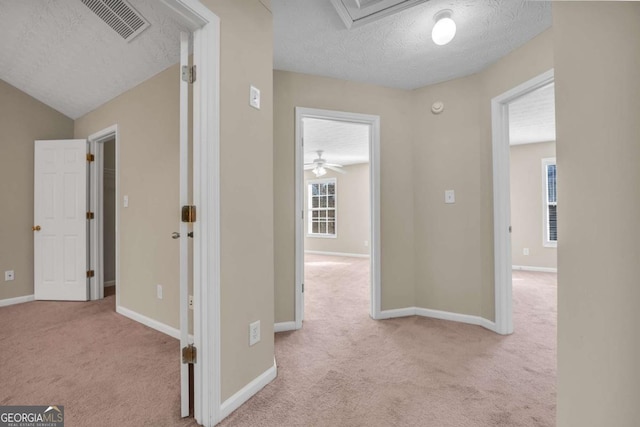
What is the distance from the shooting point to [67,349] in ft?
7.11

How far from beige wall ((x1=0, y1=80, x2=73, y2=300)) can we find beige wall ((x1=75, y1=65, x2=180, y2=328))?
1.26 m

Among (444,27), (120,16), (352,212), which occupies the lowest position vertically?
(352,212)

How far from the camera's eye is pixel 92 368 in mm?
1895

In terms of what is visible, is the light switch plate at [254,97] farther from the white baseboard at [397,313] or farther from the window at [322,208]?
the window at [322,208]

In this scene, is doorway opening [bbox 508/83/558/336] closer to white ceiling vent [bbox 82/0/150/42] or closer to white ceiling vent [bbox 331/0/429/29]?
white ceiling vent [bbox 331/0/429/29]

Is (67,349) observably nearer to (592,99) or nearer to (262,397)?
(262,397)

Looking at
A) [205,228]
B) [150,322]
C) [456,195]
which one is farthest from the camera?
[456,195]

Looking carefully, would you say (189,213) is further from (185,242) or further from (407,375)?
(407,375)

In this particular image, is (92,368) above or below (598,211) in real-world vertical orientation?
below

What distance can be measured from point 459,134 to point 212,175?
2.36 metres

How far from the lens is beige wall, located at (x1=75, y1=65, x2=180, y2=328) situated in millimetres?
2455

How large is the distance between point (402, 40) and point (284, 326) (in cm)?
250

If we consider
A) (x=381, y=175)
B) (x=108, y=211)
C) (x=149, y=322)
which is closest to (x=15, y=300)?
(x=108, y=211)

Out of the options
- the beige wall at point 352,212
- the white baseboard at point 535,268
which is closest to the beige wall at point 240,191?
the white baseboard at point 535,268
